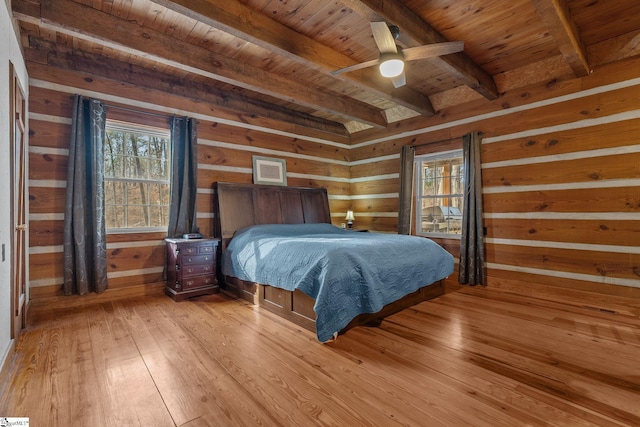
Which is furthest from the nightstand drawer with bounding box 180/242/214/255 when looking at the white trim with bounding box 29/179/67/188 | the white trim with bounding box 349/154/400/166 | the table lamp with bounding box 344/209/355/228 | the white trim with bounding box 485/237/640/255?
the white trim with bounding box 485/237/640/255

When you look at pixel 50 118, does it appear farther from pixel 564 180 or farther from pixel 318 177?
pixel 564 180

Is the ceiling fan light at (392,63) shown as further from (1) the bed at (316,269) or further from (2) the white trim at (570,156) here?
(2) the white trim at (570,156)

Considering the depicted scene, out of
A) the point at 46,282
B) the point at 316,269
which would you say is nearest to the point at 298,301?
the point at 316,269

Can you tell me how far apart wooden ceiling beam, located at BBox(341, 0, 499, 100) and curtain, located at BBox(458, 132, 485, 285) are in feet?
2.54

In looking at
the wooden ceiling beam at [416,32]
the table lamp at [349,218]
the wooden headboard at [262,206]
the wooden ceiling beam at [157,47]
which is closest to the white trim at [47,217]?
the wooden headboard at [262,206]

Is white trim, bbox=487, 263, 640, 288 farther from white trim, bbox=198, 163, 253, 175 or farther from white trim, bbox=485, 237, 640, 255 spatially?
white trim, bbox=198, 163, 253, 175

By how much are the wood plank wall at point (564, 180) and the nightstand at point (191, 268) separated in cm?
347

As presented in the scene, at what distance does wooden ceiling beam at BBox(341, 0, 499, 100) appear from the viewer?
2.37 metres

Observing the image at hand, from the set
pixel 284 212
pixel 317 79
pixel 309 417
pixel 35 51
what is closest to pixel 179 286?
pixel 284 212

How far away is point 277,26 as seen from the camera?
2904 millimetres

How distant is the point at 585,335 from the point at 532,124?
254cm

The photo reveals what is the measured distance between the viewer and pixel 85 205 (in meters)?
3.42

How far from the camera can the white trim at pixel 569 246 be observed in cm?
326

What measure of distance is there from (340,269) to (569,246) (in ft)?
9.65
